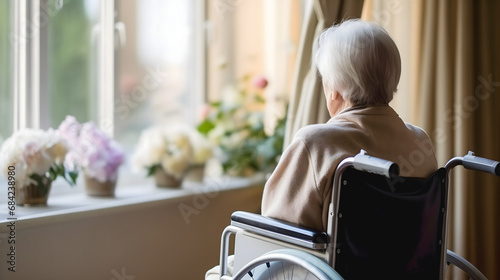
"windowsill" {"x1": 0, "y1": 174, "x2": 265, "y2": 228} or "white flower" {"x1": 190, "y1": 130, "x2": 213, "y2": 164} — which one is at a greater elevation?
"white flower" {"x1": 190, "y1": 130, "x2": 213, "y2": 164}

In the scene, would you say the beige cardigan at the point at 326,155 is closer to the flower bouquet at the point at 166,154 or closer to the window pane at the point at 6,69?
the flower bouquet at the point at 166,154

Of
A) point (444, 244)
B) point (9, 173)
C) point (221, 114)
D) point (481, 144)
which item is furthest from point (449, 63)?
point (9, 173)

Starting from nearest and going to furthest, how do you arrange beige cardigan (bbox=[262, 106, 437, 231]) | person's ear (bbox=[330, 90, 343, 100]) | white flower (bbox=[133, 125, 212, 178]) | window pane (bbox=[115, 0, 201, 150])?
beige cardigan (bbox=[262, 106, 437, 231]) < person's ear (bbox=[330, 90, 343, 100]) < white flower (bbox=[133, 125, 212, 178]) < window pane (bbox=[115, 0, 201, 150])

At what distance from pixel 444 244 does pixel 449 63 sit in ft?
4.02

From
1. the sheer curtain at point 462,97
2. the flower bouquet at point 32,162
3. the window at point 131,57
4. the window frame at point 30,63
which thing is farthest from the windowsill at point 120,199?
the sheer curtain at point 462,97

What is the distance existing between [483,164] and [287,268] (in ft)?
1.75

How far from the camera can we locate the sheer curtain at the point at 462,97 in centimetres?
252

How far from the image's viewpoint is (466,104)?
8.28 feet

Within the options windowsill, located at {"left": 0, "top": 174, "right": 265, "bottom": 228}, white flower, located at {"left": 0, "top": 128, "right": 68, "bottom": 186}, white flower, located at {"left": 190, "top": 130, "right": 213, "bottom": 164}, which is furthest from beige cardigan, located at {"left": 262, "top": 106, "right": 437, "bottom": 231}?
white flower, located at {"left": 190, "top": 130, "right": 213, "bottom": 164}

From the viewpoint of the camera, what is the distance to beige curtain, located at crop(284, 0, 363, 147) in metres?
2.30

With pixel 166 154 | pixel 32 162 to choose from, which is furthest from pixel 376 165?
pixel 166 154

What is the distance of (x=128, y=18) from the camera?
8.45ft

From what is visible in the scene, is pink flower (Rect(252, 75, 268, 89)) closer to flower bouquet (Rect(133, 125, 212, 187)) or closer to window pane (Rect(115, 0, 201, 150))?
window pane (Rect(115, 0, 201, 150))

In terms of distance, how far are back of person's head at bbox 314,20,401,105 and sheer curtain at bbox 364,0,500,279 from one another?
1153 mm
